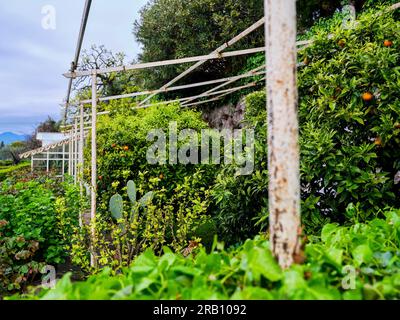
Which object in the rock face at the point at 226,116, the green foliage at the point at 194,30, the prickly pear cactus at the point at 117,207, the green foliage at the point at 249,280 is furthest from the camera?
the rock face at the point at 226,116

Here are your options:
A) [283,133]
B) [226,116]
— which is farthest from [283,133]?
[226,116]

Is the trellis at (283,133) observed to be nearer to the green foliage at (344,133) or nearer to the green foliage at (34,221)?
the green foliage at (344,133)

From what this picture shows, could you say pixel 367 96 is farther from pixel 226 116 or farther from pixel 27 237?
pixel 226 116

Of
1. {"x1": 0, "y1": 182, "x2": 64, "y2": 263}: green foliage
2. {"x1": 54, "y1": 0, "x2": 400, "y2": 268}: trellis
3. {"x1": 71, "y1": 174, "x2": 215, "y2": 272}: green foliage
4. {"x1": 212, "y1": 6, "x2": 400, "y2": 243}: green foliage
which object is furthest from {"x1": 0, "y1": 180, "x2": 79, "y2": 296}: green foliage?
{"x1": 54, "y1": 0, "x2": 400, "y2": 268}: trellis

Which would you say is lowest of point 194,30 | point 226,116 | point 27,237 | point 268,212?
point 27,237

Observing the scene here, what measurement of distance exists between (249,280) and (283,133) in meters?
0.36

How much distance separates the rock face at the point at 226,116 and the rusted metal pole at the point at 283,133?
32.1 ft

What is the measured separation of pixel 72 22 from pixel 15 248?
2.57m

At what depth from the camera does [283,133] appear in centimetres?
99

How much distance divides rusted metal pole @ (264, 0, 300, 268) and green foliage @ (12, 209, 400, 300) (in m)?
0.07

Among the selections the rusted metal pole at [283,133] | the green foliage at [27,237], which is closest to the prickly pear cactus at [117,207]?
the green foliage at [27,237]

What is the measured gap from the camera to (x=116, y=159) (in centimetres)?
528

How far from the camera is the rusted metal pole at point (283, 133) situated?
964 mm
